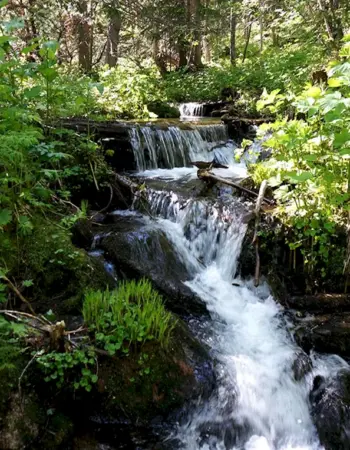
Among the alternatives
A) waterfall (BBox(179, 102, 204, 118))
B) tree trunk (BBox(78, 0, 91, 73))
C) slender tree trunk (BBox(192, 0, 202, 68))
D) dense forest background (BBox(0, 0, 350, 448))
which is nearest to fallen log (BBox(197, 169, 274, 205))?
dense forest background (BBox(0, 0, 350, 448))

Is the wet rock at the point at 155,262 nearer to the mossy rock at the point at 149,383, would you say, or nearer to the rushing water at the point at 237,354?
the rushing water at the point at 237,354

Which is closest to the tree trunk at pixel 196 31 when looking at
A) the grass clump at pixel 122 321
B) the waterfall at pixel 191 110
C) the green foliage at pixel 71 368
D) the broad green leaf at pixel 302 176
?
the waterfall at pixel 191 110

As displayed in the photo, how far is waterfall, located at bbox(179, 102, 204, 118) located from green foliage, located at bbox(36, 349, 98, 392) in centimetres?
1155

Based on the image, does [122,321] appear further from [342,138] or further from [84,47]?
[84,47]

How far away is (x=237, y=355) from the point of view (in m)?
4.19

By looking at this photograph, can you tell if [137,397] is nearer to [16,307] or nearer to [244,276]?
[16,307]

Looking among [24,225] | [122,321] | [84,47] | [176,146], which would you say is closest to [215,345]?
[122,321]

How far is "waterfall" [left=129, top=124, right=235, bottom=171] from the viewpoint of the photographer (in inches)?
342

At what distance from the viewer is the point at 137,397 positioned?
3262mm

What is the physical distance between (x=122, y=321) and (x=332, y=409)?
2.15 meters

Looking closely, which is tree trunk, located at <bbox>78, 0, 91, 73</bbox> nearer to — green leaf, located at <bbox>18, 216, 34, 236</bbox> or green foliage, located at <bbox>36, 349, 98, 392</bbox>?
green leaf, located at <bbox>18, 216, 34, 236</bbox>

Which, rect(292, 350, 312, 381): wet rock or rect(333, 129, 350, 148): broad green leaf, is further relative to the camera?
rect(292, 350, 312, 381): wet rock

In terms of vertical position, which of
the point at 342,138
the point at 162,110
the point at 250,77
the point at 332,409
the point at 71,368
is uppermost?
the point at 250,77

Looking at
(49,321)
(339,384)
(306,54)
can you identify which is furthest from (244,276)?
(306,54)
